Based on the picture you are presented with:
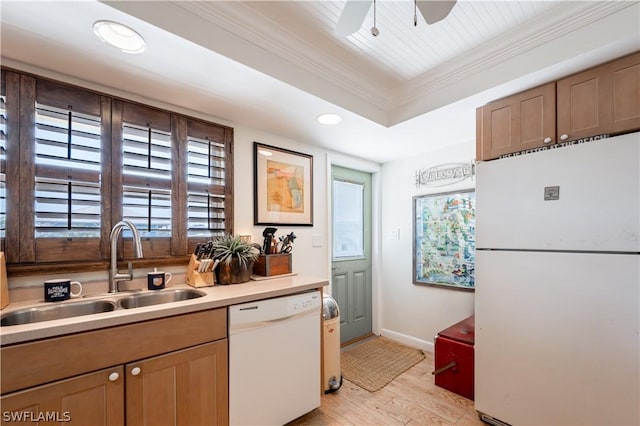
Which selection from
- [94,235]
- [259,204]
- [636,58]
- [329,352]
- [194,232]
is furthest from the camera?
[259,204]

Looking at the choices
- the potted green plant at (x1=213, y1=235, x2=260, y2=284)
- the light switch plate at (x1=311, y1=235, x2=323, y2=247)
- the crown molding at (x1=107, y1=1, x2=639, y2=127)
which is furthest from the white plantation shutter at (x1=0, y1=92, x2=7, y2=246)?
the light switch plate at (x1=311, y1=235, x2=323, y2=247)

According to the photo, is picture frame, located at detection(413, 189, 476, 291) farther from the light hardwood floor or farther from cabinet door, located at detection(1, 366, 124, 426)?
cabinet door, located at detection(1, 366, 124, 426)

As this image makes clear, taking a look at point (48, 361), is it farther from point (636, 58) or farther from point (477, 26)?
point (636, 58)

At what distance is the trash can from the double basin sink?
1.01m

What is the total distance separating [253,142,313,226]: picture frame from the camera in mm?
2326

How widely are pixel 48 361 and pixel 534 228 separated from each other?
2.44 meters

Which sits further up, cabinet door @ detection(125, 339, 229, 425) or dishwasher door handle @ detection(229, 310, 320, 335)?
dishwasher door handle @ detection(229, 310, 320, 335)

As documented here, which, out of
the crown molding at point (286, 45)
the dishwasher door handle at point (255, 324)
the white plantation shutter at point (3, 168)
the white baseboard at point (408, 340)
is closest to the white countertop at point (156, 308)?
the dishwasher door handle at point (255, 324)

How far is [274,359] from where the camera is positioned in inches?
64.6

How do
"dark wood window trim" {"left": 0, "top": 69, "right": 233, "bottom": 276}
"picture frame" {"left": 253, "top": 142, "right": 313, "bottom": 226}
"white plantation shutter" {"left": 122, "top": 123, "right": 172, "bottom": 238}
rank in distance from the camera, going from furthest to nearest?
"picture frame" {"left": 253, "top": 142, "right": 313, "bottom": 226}
"white plantation shutter" {"left": 122, "top": 123, "right": 172, "bottom": 238}
"dark wood window trim" {"left": 0, "top": 69, "right": 233, "bottom": 276}

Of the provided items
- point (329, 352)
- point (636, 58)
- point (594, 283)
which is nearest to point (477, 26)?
→ point (636, 58)

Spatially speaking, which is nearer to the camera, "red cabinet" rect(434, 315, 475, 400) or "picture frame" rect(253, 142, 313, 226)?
"red cabinet" rect(434, 315, 475, 400)

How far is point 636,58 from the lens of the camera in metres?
1.34

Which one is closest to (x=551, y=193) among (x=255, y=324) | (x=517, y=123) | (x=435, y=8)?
(x=517, y=123)
